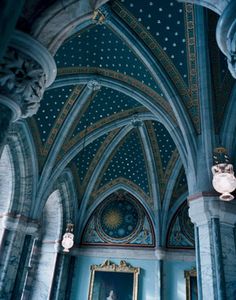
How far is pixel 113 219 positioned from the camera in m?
12.5

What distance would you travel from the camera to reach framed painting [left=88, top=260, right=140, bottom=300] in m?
11.0

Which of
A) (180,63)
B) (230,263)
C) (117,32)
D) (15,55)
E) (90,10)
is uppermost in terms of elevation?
(117,32)

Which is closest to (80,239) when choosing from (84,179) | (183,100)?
(84,179)

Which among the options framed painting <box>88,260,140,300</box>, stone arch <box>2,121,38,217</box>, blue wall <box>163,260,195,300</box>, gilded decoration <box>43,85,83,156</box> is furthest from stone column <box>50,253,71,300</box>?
gilded decoration <box>43,85,83,156</box>

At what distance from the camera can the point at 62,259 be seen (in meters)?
11.3

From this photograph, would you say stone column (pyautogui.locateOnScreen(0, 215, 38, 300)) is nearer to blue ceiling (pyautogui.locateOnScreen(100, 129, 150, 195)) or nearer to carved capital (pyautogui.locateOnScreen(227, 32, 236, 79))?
blue ceiling (pyautogui.locateOnScreen(100, 129, 150, 195))

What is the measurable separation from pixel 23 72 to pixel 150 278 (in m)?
10.1

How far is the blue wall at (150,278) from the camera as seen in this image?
10.6 metres

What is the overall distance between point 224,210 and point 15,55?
458cm

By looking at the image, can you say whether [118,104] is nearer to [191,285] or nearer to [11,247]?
[11,247]

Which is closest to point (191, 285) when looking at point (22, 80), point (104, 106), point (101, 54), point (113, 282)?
point (113, 282)

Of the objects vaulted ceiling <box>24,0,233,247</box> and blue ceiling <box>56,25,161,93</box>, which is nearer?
vaulted ceiling <box>24,0,233,247</box>

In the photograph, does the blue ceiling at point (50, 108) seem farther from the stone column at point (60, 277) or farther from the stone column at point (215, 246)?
the stone column at point (215, 246)

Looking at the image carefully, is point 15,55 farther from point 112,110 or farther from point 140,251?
point 140,251
